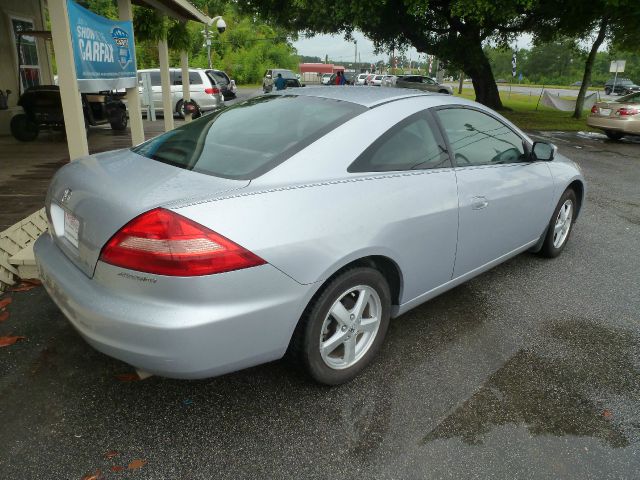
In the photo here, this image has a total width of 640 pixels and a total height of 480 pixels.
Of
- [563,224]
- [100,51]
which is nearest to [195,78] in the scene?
[100,51]

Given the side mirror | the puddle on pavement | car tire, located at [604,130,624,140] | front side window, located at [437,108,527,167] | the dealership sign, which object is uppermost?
the dealership sign

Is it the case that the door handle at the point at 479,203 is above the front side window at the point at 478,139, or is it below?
below

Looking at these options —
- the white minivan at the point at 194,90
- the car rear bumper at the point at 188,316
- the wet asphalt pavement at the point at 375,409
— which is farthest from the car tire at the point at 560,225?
the white minivan at the point at 194,90

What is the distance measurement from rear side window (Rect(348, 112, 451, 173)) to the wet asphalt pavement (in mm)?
1129

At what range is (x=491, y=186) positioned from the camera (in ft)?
10.7

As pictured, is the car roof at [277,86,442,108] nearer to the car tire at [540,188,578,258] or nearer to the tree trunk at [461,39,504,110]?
the car tire at [540,188,578,258]

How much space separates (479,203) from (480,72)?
18945 millimetres

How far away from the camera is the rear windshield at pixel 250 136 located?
95.3 inches

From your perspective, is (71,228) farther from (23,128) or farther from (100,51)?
(23,128)

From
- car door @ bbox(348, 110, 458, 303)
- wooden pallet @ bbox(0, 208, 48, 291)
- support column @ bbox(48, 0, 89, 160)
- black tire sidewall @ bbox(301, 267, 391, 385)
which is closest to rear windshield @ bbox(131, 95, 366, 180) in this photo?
car door @ bbox(348, 110, 458, 303)

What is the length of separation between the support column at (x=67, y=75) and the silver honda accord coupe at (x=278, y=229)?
209 cm

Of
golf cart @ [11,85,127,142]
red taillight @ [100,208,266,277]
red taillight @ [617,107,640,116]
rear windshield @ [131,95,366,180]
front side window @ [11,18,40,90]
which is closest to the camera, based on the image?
red taillight @ [100,208,266,277]

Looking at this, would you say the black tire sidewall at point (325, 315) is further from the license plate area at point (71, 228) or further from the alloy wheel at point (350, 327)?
the license plate area at point (71, 228)

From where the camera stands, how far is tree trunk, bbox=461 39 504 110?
19172mm
